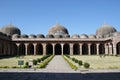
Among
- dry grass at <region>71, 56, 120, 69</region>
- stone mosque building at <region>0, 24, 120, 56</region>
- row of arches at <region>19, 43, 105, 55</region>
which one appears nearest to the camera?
dry grass at <region>71, 56, 120, 69</region>

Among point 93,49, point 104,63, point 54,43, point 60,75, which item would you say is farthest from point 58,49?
point 60,75

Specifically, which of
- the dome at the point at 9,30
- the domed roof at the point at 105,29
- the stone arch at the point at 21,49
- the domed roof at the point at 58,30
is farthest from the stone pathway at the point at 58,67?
the dome at the point at 9,30

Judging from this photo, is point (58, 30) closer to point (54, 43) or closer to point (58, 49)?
point (58, 49)

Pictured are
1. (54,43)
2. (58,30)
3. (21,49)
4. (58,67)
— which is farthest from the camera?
(58,30)

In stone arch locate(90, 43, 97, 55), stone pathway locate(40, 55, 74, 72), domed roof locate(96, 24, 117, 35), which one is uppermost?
domed roof locate(96, 24, 117, 35)

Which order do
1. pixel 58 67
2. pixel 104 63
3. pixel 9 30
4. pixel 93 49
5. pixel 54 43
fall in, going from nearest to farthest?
pixel 58 67 → pixel 104 63 → pixel 54 43 → pixel 93 49 → pixel 9 30

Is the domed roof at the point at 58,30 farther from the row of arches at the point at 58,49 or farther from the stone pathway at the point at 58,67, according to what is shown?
the stone pathway at the point at 58,67

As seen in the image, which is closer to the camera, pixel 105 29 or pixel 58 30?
pixel 105 29

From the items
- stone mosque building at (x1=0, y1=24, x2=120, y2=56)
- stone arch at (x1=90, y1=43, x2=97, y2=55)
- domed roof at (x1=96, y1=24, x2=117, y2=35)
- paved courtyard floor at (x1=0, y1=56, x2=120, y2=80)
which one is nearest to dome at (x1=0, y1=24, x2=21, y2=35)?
stone mosque building at (x1=0, y1=24, x2=120, y2=56)

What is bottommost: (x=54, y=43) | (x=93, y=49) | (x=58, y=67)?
(x=58, y=67)

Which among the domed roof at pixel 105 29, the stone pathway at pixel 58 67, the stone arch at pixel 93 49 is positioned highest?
the domed roof at pixel 105 29

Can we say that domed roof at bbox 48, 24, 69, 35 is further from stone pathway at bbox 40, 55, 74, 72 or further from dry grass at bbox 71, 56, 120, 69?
stone pathway at bbox 40, 55, 74, 72

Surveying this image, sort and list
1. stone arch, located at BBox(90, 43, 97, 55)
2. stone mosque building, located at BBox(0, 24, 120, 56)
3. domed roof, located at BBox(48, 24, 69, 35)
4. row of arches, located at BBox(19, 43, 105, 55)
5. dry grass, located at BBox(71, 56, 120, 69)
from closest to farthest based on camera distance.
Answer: dry grass, located at BBox(71, 56, 120, 69)
stone mosque building, located at BBox(0, 24, 120, 56)
row of arches, located at BBox(19, 43, 105, 55)
stone arch, located at BBox(90, 43, 97, 55)
domed roof, located at BBox(48, 24, 69, 35)

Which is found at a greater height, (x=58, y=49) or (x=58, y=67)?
(x=58, y=49)
